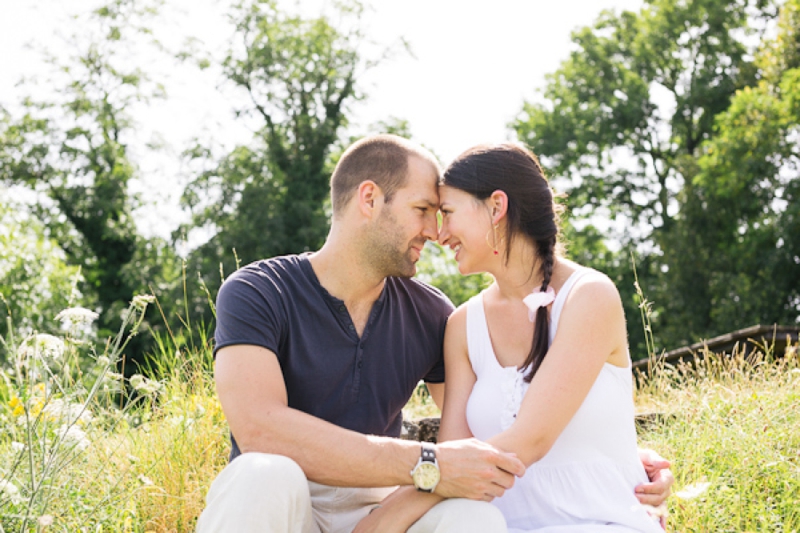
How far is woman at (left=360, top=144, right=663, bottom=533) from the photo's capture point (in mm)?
2697

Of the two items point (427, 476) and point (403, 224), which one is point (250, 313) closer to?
point (403, 224)

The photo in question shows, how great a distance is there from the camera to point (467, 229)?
10.0ft

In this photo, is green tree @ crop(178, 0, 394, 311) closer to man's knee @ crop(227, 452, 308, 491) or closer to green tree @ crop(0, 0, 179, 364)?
green tree @ crop(0, 0, 179, 364)

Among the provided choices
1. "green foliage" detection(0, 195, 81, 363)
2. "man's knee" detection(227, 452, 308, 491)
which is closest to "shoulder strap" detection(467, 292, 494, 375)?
"man's knee" detection(227, 452, 308, 491)

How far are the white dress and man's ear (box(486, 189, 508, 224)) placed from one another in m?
0.35

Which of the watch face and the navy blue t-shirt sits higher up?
the navy blue t-shirt

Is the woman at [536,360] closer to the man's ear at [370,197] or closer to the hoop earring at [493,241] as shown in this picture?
the hoop earring at [493,241]

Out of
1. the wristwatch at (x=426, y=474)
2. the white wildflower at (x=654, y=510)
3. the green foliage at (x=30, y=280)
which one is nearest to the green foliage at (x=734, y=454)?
the white wildflower at (x=654, y=510)

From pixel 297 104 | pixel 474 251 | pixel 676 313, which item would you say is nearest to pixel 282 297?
pixel 474 251

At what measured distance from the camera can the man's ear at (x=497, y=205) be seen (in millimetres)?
3000

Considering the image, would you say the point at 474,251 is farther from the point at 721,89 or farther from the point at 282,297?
the point at 721,89

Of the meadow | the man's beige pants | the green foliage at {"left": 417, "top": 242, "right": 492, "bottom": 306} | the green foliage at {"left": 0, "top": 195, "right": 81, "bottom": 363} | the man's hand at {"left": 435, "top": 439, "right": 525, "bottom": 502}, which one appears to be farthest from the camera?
the green foliage at {"left": 417, "top": 242, "right": 492, "bottom": 306}

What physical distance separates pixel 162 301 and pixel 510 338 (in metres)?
20.4

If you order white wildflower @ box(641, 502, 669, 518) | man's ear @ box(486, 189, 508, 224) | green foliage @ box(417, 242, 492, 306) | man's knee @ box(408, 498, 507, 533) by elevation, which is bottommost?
green foliage @ box(417, 242, 492, 306)
